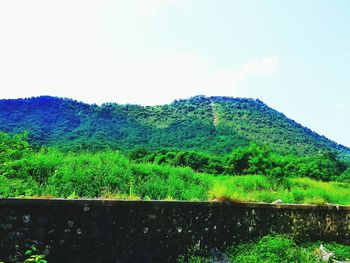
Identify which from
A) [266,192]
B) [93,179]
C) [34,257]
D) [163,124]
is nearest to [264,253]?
[93,179]

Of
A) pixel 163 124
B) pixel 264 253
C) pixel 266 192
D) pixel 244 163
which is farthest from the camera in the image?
pixel 163 124

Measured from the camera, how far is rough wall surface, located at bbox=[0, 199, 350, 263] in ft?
19.0

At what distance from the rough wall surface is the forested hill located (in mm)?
A: 30061

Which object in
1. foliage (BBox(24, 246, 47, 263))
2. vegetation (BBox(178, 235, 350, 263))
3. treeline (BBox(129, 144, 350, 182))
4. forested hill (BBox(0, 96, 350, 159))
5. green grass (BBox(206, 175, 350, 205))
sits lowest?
vegetation (BBox(178, 235, 350, 263))

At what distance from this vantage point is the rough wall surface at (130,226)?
228 inches

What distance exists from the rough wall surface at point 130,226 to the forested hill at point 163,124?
98.6 feet

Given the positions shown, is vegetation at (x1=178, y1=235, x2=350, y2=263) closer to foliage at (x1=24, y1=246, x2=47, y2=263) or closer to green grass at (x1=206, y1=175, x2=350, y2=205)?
green grass at (x1=206, y1=175, x2=350, y2=205)

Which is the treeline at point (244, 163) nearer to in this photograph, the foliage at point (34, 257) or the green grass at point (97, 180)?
the green grass at point (97, 180)

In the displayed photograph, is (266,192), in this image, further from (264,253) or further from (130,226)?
(130,226)

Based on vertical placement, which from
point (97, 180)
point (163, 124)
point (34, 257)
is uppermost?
point (163, 124)

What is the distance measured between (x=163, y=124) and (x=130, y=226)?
52.0 meters

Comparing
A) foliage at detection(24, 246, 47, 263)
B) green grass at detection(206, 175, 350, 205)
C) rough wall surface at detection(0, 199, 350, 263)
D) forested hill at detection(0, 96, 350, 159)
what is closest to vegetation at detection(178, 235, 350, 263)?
rough wall surface at detection(0, 199, 350, 263)

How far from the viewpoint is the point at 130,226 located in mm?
6812

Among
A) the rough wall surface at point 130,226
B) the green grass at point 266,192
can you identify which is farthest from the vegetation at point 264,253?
the green grass at point 266,192
